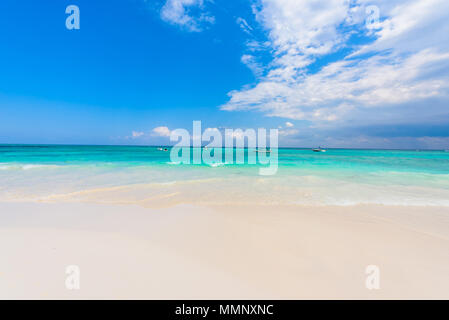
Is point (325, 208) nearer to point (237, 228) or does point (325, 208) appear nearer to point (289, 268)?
point (237, 228)

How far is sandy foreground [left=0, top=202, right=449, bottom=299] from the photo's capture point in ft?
8.71

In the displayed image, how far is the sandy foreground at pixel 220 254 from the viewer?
2.65m

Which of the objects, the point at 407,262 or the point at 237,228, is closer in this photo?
the point at 407,262

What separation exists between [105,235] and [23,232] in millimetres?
1902

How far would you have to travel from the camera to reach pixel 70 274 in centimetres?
289

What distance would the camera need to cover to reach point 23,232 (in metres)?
4.26

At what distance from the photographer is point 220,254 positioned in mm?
3543

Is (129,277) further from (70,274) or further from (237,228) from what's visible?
(237,228)

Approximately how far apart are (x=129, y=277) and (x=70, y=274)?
3.07 feet

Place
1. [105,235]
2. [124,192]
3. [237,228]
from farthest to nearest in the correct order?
[124,192], [237,228], [105,235]
